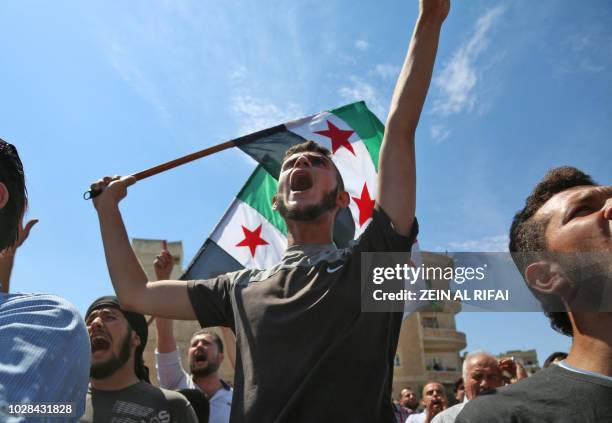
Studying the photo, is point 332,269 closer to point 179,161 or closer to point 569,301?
point 569,301

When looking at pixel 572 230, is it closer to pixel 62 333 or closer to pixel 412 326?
pixel 62 333

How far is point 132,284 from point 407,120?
56.8 inches

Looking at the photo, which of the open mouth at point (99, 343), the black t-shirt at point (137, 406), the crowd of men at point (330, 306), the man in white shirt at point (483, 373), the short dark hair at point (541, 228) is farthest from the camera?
the man in white shirt at point (483, 373)

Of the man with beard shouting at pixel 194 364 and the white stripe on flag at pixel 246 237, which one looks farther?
the white stripe on flag at pixel 246 237

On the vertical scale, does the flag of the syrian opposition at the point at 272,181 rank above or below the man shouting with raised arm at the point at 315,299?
above

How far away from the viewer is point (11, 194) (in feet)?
5.48

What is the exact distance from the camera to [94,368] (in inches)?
133

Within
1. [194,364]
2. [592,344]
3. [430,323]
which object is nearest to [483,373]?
[194,364]

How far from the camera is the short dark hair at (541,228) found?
1.83 meters

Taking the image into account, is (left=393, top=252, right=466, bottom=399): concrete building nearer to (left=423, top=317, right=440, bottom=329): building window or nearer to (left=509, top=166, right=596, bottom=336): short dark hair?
(left=423, top=317, right=440, bottom=329): building window

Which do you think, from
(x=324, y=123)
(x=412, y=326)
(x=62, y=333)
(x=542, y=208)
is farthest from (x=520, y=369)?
(x=412, y=326)

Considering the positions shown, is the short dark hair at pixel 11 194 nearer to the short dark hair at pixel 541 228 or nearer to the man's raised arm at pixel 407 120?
the man's raised arm at pixel 407 120

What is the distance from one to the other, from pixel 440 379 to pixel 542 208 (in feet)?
120

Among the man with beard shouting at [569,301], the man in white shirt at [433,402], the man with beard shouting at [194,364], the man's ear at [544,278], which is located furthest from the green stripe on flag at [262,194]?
the man in white shirt at [433,402]
